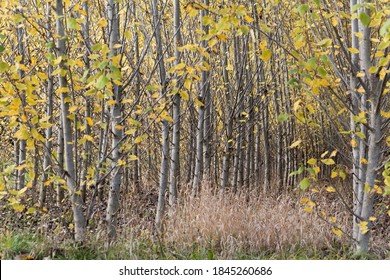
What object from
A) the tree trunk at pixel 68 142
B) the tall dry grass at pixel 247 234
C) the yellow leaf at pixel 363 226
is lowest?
the tall dry grass at pixel 247 234

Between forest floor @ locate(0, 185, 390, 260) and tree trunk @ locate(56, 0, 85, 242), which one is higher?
tree trunk @ locate(56, 0, 85, 242)

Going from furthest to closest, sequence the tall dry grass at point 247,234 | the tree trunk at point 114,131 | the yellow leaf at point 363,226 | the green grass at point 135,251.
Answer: the tall dry grass at point 247,234, the tree trunk at point 114,131, the green grass at point 135,251, the yellow leaf at point 363,226

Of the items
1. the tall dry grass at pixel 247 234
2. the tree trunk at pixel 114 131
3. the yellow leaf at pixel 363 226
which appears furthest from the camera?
the tall dry grass at pixel 247 234

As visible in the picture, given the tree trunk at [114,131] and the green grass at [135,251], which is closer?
the green grass at [135,251]

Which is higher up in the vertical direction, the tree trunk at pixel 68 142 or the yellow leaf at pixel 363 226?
the tree trunk at pixel 68 142

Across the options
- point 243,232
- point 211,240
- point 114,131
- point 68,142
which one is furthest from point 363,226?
point 68,142

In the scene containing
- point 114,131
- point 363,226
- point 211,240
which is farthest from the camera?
point 211,240

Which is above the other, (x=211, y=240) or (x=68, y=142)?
(x=68, y=142)

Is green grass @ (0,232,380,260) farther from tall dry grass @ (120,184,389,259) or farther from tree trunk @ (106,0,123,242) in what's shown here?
tree trunk @ (106,0,123,242)

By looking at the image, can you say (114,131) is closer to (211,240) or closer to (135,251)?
(135,251)

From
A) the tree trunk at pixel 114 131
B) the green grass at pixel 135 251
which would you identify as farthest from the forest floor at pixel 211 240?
the tree trunk at pixel 114 131

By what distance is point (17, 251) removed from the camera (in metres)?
3.85

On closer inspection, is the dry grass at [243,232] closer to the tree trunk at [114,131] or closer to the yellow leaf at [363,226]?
the tree trunk at [114,131]

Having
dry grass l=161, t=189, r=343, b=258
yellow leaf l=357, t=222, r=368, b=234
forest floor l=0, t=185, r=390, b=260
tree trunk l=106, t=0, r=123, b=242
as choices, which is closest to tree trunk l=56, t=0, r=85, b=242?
forest floor l=0, t=185, r=390, b=260
